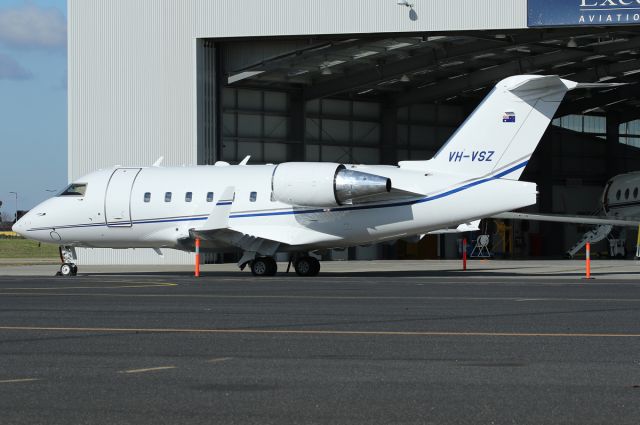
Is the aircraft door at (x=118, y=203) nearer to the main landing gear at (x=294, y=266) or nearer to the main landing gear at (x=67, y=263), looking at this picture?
the main landing gear at (x=67, y=263)

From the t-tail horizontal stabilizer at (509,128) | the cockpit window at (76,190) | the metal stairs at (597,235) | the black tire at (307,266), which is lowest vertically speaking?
the metal stairs at (597,235)

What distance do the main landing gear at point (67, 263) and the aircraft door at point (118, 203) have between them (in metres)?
1.72

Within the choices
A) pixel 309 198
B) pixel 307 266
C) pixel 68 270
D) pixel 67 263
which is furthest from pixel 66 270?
pixel 309 198

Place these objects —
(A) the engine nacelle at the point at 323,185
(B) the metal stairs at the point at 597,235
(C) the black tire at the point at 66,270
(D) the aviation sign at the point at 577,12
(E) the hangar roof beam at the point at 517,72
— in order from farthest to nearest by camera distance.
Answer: (B) the metal stairs at the point at 597,235
(E) the hangar roof beam at the point at 517,72
(D) the aviation sign at the point at 577,12
(C) the black tire at the point at 66,270
(A) the engine nacelle at the point at 323,185

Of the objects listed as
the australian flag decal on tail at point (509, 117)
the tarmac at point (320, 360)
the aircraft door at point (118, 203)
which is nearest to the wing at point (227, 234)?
the aircraft door at point (118, 203)

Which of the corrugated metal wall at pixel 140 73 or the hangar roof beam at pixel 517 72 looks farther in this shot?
the hangar roof beam at pixel 517 72

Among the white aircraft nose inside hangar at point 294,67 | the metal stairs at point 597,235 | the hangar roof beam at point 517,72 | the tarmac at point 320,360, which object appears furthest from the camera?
the metal stairs at point 597,235

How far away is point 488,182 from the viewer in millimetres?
28078

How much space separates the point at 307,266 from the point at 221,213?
3187mm

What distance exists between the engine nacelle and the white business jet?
3cm

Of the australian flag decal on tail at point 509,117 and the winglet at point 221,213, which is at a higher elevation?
the australian flag decal on tail at point 509,117

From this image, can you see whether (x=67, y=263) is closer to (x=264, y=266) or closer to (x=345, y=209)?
(x=264, y=266)

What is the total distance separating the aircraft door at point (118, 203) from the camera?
31.2 m

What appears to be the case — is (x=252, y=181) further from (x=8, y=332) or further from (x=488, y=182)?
(x=8, y=332)
